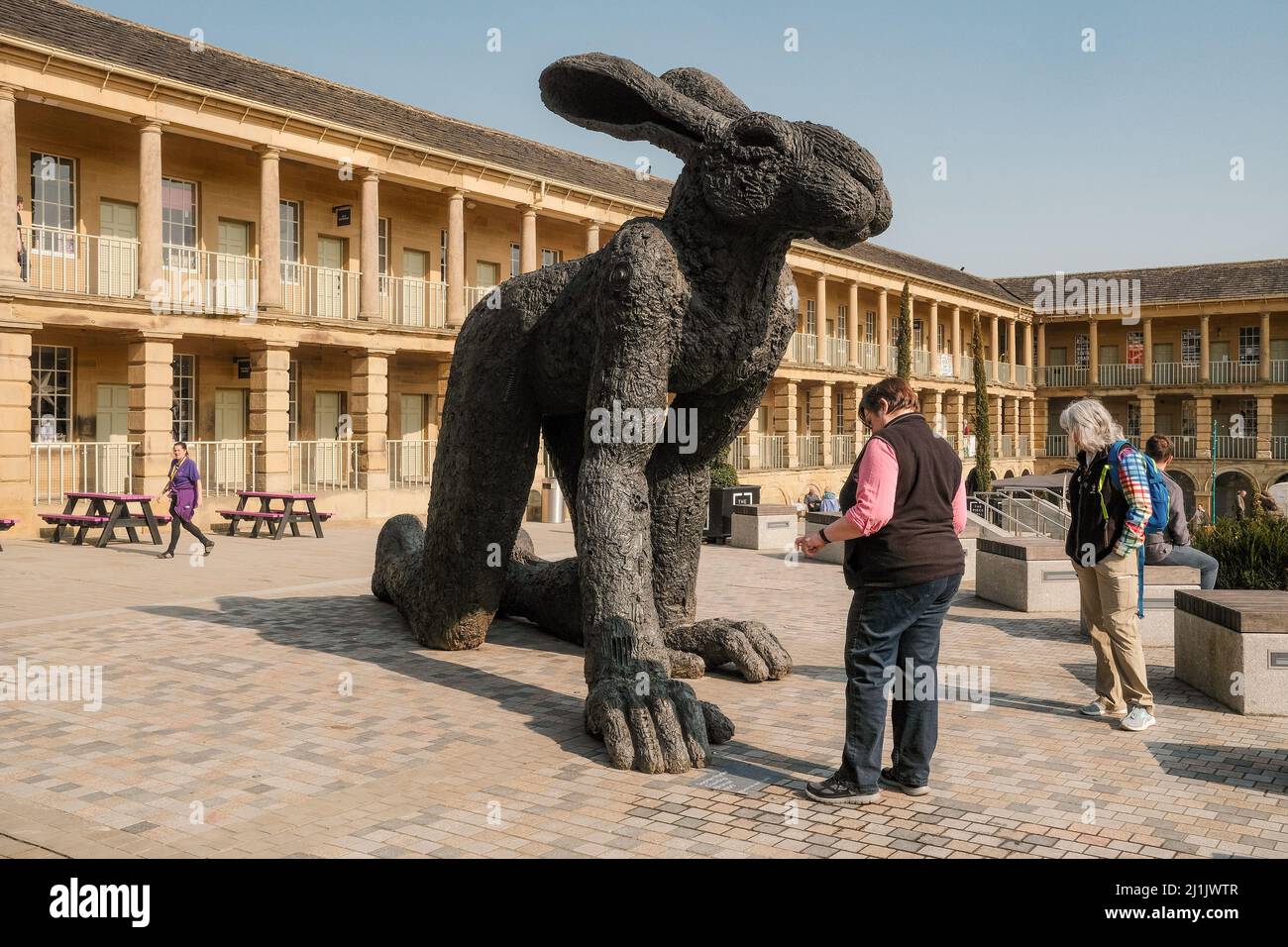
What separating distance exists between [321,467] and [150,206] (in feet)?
19.8

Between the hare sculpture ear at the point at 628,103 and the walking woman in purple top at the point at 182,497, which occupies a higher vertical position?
the hare sculpture ear at the point at 628,103

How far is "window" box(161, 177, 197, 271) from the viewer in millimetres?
19469

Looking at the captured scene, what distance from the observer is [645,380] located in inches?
195

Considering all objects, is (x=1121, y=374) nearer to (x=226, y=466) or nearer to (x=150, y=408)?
(x=226, y=466)

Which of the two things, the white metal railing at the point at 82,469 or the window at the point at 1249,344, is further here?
the window at the point at 1249,344

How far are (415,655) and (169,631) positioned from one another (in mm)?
1985

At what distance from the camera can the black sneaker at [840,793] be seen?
3.93 m

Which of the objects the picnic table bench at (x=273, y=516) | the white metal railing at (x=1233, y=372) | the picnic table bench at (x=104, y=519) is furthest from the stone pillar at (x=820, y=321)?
the picnic table bench at (x=104, y=519)

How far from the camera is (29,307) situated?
1602cm

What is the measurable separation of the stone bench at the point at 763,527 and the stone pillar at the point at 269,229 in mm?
9381

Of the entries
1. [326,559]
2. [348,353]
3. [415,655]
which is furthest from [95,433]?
[415,655]

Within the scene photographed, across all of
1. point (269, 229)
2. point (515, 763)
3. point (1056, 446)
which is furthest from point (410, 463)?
point (1056, 446)

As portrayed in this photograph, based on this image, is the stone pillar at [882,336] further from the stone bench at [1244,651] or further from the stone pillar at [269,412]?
the stone bench at [1244,651]
